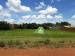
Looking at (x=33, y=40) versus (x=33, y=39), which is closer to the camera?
(x=33, y=40)

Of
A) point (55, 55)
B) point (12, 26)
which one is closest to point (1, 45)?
point (55, 55)

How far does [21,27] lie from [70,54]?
35.5 m

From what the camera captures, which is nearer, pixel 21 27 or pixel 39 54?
pixel 39 54

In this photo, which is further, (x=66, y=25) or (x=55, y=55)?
(x=66, y=25)

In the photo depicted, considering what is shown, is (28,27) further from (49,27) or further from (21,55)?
(21,55)

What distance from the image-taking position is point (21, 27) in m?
45.5

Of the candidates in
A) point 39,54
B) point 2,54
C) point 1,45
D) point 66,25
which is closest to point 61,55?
point 39,54

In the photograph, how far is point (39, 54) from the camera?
10070 mm

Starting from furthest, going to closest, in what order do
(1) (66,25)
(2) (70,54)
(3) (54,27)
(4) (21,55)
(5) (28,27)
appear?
(1) (66,25)
(5) (28,27)
(3) (54,27)
(2) (70,54)
(4) (21,55)

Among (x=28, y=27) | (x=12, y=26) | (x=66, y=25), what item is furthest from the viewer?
(x=66, y=25)

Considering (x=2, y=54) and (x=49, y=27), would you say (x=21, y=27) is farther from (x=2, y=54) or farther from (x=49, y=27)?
(x=2, y=54)

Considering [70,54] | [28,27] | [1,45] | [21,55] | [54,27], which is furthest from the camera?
[28,27]

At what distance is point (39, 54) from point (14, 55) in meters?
1.20

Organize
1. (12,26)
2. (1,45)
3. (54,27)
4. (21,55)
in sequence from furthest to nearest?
(54,27)
(12,26)
(1,45)
(21,55)
